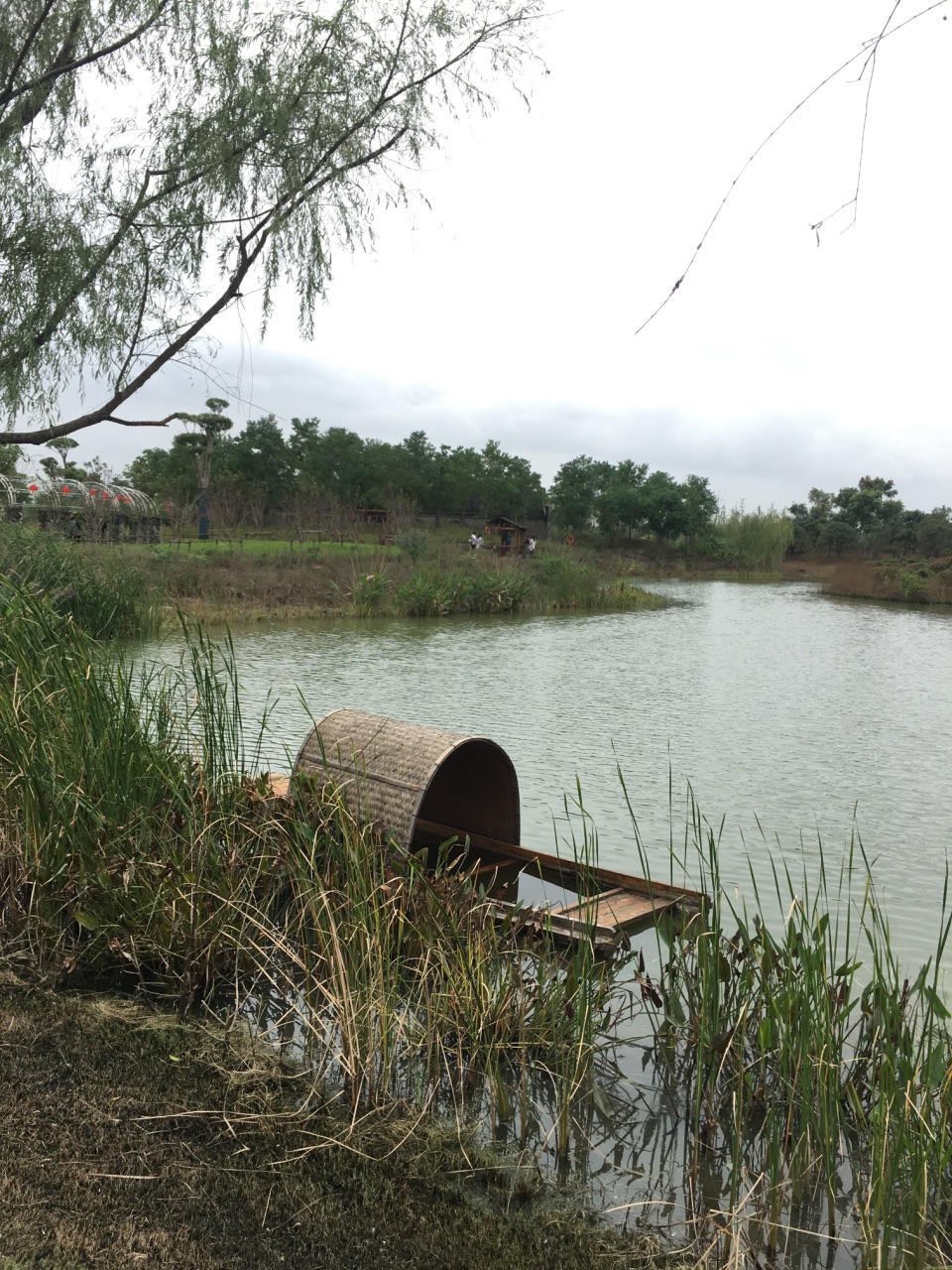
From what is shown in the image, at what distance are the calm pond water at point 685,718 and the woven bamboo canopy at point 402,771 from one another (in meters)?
0.34

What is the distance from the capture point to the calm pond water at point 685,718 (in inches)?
211

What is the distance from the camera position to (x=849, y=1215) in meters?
2.28

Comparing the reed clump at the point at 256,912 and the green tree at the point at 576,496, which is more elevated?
the green tree at the point at 576,496

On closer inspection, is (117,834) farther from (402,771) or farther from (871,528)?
(871,528)

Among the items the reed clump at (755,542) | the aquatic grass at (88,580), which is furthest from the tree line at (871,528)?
the aquatic grass at (88,580)

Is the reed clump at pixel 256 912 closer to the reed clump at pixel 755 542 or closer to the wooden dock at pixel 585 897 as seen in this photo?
the wooden dock at pixel 585 897

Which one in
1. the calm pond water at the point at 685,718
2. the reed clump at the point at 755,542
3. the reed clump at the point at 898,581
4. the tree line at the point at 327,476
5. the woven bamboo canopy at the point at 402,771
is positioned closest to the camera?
the woven bamboo canopy at the point at 402,771

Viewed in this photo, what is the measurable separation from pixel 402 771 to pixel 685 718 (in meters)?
5.14

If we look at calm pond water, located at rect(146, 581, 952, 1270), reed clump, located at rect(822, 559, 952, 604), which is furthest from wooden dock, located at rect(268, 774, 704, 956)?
reed clump, located at rect(822, 559, 952, 604)

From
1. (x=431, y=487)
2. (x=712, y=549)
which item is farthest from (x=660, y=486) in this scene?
(x=431, y=487)

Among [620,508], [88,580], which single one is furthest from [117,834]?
[620,508]

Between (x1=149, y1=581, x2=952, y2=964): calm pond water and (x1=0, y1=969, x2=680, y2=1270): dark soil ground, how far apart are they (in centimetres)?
113

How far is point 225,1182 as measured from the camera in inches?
83.7

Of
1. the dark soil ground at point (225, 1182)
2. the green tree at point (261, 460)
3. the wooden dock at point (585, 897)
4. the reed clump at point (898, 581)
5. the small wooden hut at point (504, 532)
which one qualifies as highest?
the green tree at point (261, 460)
